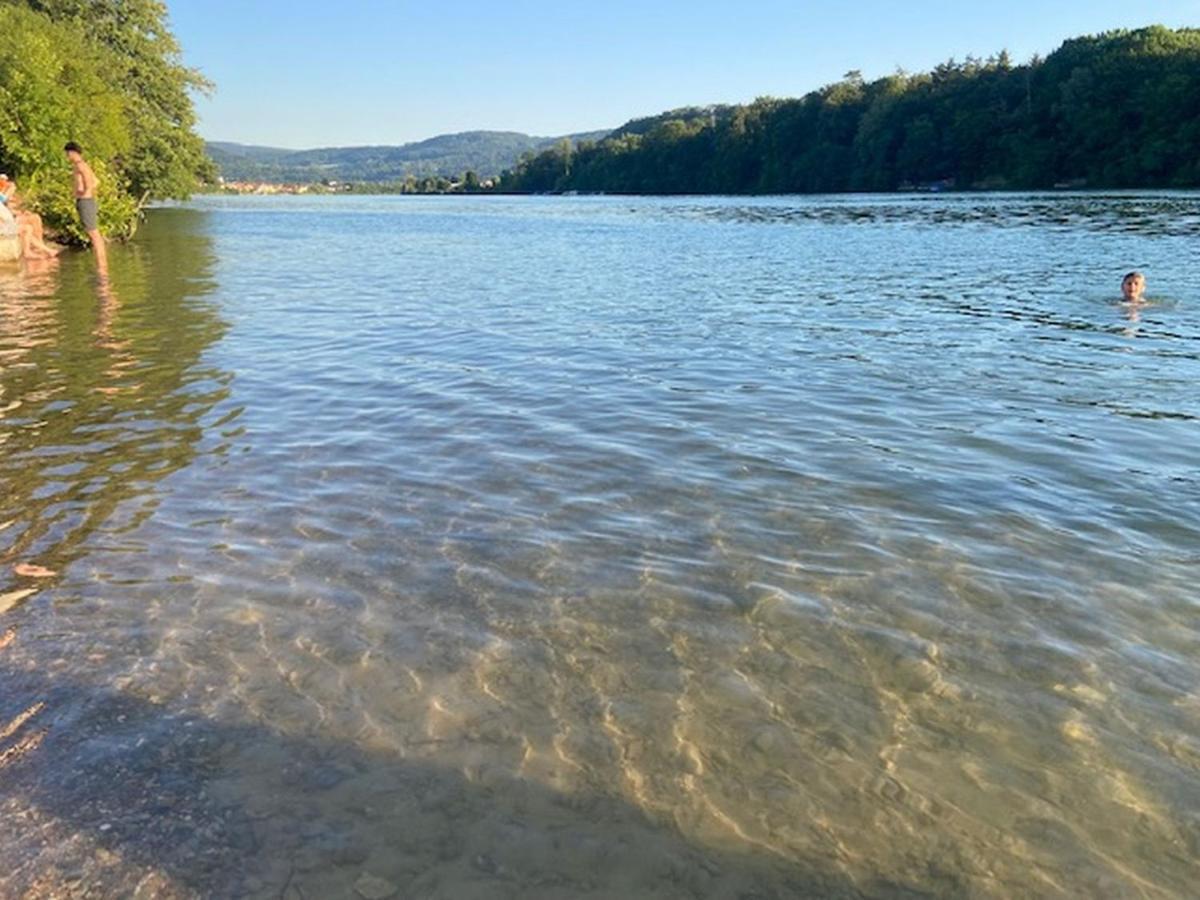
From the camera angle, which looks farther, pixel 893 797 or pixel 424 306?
pixel 424 306

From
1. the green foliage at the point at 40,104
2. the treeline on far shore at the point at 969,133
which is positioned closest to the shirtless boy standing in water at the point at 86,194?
the green foliage at the point at 40,104

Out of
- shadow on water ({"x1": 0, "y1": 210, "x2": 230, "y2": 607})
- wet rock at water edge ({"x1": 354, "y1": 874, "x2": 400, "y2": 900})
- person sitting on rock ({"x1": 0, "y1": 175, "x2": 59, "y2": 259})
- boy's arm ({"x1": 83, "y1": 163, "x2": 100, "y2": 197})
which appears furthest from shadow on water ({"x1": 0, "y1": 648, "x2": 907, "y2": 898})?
person sitting on rock ({"x1": 0, "y1": 175, "x2": 59, "y2": 259})

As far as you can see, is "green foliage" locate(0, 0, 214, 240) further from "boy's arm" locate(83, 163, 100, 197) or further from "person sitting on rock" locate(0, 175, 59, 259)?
"boy's arm" locate(83, 163, 100, 197)

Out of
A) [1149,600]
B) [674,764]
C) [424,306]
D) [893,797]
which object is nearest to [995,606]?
[1149,600]

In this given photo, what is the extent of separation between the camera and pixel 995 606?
517 centimetres

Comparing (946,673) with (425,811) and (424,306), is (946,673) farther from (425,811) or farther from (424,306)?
(424,306)

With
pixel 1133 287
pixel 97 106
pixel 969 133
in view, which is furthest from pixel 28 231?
pixel 969 133

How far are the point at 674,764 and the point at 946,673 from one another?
1.60m

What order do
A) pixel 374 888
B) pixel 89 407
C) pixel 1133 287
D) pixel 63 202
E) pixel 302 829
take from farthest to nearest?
pixel 63 202 < pixel 1133 287 < pixel 89 407 < pixel 302 829 < pixel 374 888

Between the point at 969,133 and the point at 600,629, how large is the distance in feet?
398

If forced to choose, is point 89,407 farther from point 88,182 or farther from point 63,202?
point 63,202

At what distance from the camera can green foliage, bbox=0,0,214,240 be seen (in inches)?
1148

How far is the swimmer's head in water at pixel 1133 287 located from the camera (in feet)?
55.2

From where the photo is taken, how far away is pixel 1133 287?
16.8m
